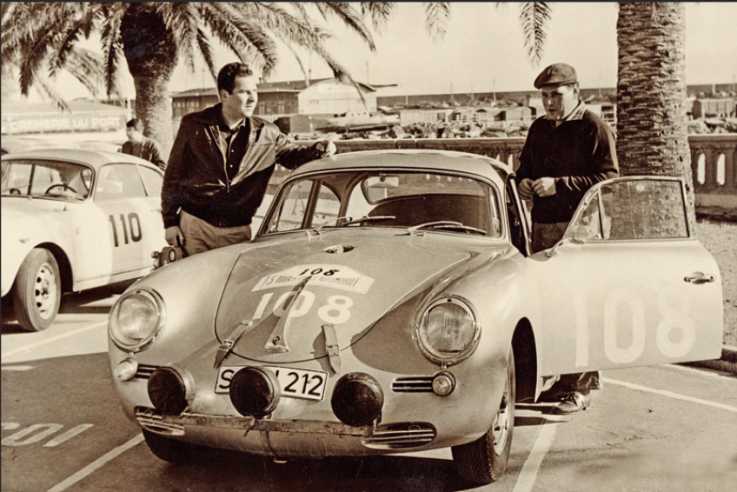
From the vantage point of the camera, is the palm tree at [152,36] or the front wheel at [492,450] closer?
the front wheel at [492,450]

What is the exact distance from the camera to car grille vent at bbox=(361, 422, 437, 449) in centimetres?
354

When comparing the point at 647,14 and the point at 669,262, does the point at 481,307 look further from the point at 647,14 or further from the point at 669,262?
the point at 647,14

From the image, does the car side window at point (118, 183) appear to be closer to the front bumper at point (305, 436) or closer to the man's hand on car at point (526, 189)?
the man's hand on car at point (526, 189)

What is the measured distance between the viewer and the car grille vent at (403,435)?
3541 millimetres

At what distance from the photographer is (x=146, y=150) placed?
1019 centimetres

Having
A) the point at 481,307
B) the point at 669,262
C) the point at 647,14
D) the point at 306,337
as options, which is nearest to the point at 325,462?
the point at 306,337

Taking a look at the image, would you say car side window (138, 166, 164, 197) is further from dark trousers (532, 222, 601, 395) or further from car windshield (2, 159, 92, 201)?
dark trousers (532, 222, 601, 395)

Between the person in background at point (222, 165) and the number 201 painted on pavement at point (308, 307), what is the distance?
1825mm

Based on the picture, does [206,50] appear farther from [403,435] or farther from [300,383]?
[403,435]

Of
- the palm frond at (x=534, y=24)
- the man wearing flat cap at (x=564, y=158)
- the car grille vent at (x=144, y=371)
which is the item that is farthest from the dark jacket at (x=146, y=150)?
the car grille vent at (x=144, y=371)

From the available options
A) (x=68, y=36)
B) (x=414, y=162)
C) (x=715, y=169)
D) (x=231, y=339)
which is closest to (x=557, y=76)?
(x=414, y=162)

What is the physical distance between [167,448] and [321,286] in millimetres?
1061

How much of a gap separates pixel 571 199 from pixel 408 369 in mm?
2324

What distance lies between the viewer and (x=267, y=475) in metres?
4.10
